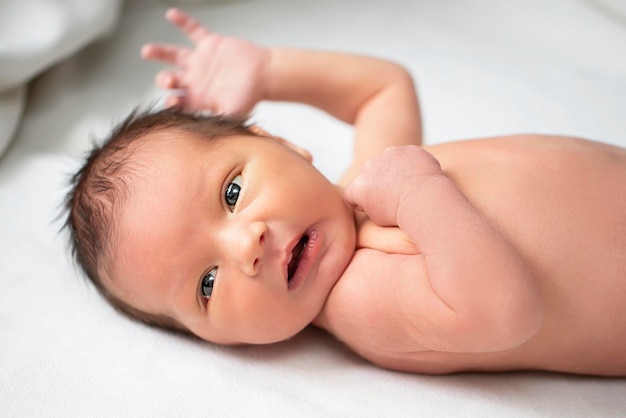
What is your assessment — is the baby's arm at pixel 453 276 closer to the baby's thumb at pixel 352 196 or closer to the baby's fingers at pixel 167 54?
the baby's thumb at pixel 352 196

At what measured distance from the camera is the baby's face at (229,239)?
3.84 ft

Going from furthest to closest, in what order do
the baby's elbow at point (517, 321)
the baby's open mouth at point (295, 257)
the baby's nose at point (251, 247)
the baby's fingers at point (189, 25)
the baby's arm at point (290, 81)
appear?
the baby's fingers at point (189, 25) → the baby's arm at point (290, 81) → the baby's open mouth at point (295, 257) → the baby's nose at point (251, 247) → the baby's elbow at point (517, 321)

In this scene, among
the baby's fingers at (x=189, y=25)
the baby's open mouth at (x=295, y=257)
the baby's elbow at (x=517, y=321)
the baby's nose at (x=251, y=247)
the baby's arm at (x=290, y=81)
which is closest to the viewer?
the baby's elbow at (x=517, y=321)

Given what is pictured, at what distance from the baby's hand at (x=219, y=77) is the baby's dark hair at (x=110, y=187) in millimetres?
273

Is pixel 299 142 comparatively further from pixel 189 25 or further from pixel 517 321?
pixel 517 321

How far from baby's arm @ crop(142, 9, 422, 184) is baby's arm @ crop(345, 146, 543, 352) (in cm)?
48

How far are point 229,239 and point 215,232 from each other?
0.11 ft

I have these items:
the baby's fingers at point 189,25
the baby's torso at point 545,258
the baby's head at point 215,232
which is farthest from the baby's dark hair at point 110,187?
the baby's fingers at point 189,25

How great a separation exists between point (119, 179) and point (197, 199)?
143 mm

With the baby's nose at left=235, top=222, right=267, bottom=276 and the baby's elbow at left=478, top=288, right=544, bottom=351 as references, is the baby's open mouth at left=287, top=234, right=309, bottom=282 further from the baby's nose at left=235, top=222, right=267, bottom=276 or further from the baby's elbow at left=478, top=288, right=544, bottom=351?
the baby's elbow at left=478, top=288, right=544, bottom=351

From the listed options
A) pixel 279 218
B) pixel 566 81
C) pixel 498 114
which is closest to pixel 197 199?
pixel 279 218

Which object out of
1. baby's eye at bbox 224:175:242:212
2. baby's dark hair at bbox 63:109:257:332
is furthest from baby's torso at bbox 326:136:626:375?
baby's dark hair at bbox 63:109:257:332

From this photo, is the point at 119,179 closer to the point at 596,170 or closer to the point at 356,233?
the point at 356,233

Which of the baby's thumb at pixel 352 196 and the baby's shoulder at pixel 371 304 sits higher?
the baby's thumb at pixel 352 196
